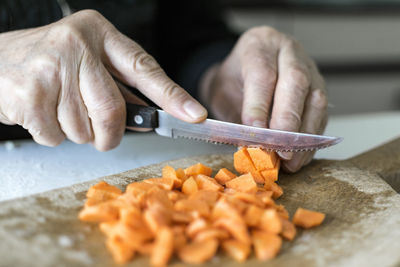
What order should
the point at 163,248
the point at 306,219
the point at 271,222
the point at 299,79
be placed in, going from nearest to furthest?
1. the point at 163,248
2. the point at 271,222
3. the point at 306,219
4. the point at 299,79

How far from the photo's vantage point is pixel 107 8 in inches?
89.0

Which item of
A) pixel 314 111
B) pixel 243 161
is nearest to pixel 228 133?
pixel 243 161

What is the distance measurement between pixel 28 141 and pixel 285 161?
1.25m

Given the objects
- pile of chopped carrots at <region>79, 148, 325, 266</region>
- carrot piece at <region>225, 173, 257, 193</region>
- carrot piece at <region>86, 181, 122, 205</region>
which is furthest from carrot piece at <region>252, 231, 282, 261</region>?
carrot piece at <region>86, 181, 122, 205</region>

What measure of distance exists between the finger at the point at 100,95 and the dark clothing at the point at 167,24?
32.0 inches

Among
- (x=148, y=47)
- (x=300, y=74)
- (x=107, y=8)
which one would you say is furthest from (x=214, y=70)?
(x=300, y=74)

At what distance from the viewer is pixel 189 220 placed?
1.06 metres

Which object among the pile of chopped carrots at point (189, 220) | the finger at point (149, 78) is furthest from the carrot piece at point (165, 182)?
the finger at point (149, 78)

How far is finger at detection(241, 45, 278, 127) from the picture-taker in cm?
158

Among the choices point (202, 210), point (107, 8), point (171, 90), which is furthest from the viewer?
point (107, 8)

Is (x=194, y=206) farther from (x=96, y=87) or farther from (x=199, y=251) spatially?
(x=96, y=87)

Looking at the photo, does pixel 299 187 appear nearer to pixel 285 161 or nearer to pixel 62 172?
pixel 285 161

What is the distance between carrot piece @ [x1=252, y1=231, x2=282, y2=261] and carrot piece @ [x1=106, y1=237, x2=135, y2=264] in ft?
1.03

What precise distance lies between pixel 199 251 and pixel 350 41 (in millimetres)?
4900
